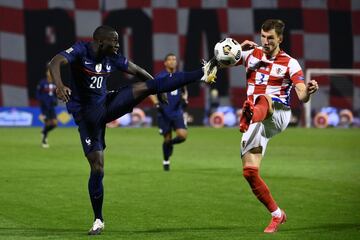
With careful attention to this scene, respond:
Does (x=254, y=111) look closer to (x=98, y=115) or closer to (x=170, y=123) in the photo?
(x=98, y=115)

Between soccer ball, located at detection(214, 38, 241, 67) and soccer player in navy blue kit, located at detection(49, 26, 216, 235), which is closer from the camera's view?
soccer ball, located at detection(214, 38, 241, 67)

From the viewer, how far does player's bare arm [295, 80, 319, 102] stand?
8594 mm

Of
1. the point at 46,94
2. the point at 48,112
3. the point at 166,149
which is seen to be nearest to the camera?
the point at 166,149

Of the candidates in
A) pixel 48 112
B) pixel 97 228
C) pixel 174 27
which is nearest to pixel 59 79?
pixel 97 228

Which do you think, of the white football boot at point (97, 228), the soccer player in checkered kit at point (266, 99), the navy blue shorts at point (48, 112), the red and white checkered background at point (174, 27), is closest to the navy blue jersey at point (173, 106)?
the navy blue shorts at point (48, 112)

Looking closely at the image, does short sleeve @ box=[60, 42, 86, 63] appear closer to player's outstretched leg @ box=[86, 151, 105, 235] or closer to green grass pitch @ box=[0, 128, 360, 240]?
player's outstretched leg @ box=[86, 151, 105, 235]

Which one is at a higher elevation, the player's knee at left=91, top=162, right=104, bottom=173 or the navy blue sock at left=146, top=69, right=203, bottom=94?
the navy blue sock at left=146, top=69, right=203, bottom=94

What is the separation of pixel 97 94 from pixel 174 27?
2497cm

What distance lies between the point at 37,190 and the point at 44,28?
2070 centimetres

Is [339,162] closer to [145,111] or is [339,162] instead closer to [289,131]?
[289,131]

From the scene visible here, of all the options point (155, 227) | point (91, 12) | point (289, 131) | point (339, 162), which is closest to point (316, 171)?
point (339, 162)

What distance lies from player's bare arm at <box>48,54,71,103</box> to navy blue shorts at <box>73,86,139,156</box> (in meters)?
0.56

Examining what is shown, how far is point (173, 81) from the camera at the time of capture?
8727 mm

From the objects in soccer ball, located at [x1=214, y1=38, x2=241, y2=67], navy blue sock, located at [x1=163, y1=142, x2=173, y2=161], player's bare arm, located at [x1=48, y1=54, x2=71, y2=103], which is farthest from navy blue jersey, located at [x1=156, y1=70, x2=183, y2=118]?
player's bare arm, located at [x1=48, y1=54, x2=71, y2=103]
